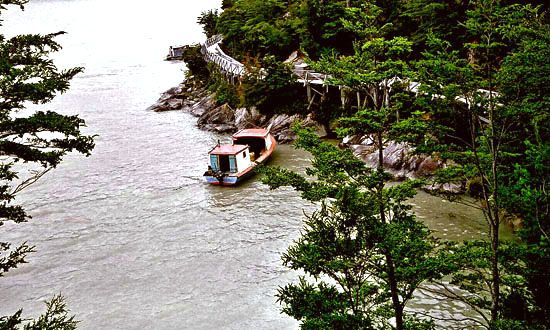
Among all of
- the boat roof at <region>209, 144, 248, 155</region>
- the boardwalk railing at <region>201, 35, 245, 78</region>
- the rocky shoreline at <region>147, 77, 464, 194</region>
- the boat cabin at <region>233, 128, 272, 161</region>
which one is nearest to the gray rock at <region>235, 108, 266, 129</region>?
the rocky shoreline at <region>147, 77, 464, 194</region>

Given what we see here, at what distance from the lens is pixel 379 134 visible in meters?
9.04

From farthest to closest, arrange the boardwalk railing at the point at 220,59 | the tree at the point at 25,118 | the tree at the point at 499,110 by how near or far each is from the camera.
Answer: the boardwalk railing at the point at 220,59
the tree at the point at 499,110
the tree at the point at 25,118

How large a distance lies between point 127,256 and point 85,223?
4.44 metres

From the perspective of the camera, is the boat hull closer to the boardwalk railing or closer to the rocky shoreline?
the rocky shoreline

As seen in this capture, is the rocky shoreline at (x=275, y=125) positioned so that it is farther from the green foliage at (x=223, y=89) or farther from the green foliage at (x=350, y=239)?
the green foliage at (x=350, y=239)

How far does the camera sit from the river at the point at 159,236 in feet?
52.2

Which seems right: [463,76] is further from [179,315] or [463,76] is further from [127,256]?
[127,256]

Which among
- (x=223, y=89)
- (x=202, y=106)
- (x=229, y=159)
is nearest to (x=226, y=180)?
(x=229, y=159)

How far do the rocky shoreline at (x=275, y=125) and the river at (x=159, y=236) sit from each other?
1.46 m

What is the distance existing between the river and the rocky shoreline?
1464mm

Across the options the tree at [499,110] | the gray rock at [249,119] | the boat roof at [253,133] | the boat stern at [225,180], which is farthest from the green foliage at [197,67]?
the tree at [499,110]

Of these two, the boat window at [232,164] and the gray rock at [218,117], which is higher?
the gray rock at [218,117]

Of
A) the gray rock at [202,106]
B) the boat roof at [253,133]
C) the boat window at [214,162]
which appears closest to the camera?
the boat window at [214,162]

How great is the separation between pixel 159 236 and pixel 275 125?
584 inches
